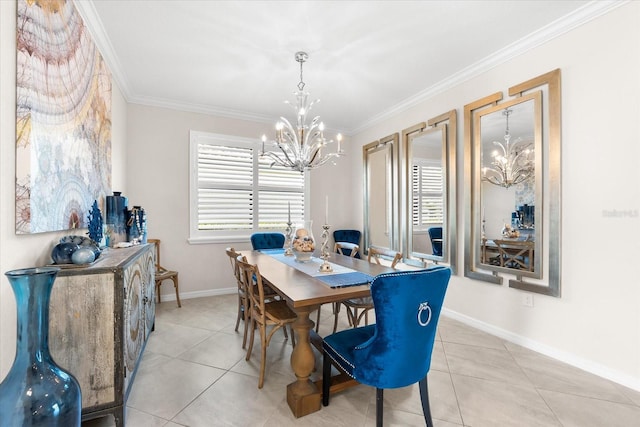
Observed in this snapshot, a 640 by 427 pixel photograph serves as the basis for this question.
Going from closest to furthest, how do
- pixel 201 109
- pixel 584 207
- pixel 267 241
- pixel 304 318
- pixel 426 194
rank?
pixel 304 318 → pixel 584 207 → pixel 426 194 → pixel 267 241 → pixel 201 109

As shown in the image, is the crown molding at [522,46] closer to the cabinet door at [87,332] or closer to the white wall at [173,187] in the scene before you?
the white wall at [173,187]

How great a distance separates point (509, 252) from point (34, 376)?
11.2ft

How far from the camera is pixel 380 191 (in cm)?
460

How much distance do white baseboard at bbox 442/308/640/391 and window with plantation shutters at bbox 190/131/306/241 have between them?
298 cm

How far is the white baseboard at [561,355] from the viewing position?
2.08 metres

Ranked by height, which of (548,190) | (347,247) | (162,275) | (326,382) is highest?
(548,190)

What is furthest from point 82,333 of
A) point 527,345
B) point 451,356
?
point 527,345

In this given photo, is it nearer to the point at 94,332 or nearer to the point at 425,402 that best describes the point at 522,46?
the point at 425,402

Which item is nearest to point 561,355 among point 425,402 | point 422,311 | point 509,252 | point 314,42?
point 509,252

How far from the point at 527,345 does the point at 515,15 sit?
9.45ft

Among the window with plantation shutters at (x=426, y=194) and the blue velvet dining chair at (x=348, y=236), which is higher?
the window with plantation shutters at (x=426, y=194)

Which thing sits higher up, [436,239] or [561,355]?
[436,239]

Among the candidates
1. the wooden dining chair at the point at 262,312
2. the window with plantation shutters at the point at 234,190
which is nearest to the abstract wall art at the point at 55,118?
the wooden dining chair at the point at 262,312

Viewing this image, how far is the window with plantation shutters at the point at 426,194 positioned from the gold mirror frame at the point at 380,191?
0.40m
